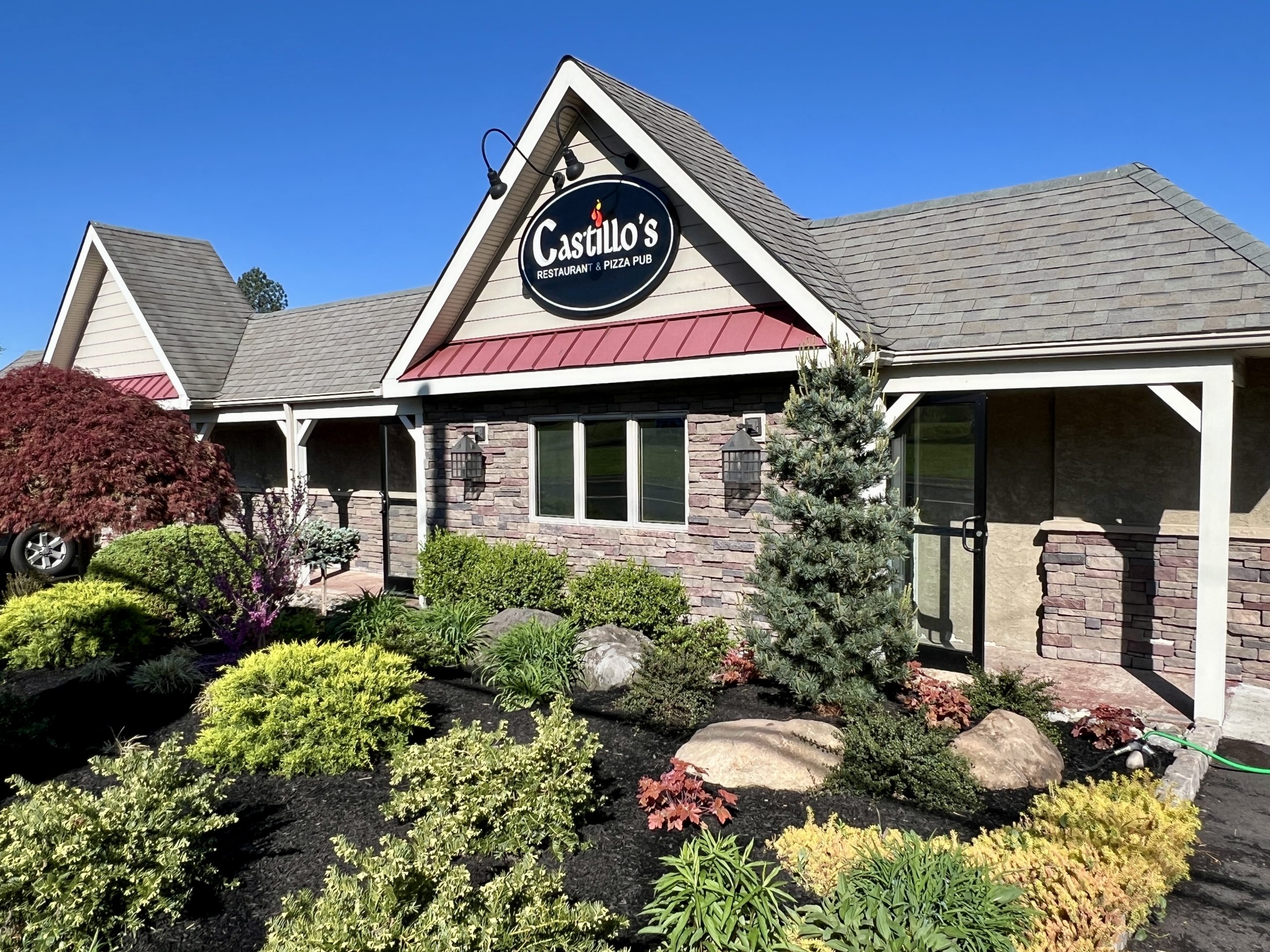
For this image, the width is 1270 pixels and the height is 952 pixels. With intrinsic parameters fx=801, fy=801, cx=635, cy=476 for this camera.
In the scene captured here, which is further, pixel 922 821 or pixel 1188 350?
pixel 1188 350

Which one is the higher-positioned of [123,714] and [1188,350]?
[1188,350]

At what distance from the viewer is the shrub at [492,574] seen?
9.05 meters

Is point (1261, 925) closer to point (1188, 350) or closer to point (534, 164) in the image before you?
point (1188, 350)

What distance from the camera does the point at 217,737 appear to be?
5.23m

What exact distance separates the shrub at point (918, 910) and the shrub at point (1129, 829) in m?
0.59

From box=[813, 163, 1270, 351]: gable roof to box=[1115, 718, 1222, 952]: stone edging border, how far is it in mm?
3052

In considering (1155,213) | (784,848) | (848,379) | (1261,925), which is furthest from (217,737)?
(1155,213)

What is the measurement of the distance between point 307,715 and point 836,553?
3957 millimetres

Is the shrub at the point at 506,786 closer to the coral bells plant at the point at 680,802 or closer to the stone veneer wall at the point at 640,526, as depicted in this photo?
the coral bells plant at the point at 680,802

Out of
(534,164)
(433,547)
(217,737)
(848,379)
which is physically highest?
(534,164)

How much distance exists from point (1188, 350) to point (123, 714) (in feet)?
29.1

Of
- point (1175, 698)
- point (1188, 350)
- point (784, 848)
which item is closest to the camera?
point (784, 848)

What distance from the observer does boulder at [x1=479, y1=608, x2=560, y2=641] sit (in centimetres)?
790

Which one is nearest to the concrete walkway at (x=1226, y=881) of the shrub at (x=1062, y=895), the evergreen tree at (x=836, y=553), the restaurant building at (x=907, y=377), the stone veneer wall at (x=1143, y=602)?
the shrub at (x=1062, y=895)
